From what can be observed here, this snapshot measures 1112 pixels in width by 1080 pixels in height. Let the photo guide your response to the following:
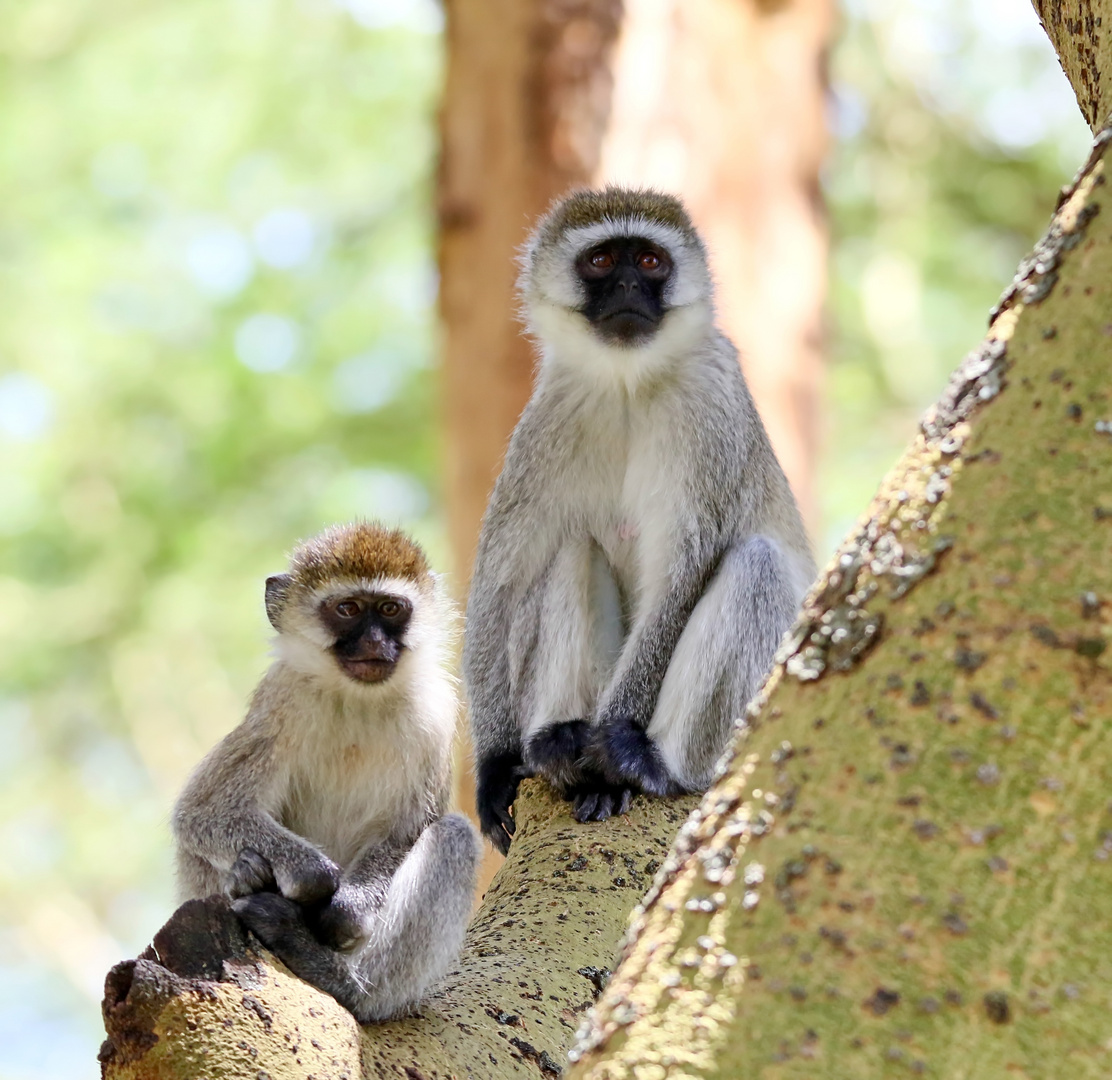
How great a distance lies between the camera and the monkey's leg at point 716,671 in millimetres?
4473

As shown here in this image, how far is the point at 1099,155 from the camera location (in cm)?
208

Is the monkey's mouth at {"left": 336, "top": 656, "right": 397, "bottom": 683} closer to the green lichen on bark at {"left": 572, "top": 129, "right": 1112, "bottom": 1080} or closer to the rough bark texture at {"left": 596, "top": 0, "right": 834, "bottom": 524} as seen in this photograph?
the green lichen on bark at {"left": 572, "top": 129, "right": 1112, "bottom": 1080}

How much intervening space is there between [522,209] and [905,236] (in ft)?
19.7

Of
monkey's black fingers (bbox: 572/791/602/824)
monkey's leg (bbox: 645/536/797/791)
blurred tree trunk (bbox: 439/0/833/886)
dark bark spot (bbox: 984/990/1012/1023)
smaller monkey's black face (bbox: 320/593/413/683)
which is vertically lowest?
dark bark spot (bbox: 984/990/1012/1023)

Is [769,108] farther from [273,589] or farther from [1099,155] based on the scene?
[1099,155]

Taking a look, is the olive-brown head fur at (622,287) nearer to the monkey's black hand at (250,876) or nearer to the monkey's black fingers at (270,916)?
the monkey's black hand at (250,876)

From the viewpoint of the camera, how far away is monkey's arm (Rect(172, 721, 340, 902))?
325 centimetres

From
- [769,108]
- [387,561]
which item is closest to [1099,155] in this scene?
[387,561]

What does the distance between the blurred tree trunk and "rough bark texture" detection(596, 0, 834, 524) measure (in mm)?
11

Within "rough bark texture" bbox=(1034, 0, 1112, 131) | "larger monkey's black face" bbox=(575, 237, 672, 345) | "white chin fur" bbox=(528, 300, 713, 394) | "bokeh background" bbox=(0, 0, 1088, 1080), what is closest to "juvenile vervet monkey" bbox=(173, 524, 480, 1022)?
"white chin fur" bbox=(528, 300, 713, 394)

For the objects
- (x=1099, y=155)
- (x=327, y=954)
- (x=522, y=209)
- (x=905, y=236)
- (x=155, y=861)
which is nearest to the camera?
(x=1099, y=155)

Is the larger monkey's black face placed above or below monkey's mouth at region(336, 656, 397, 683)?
above

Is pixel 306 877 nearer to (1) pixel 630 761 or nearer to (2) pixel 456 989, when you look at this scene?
(2) pixel 456 989

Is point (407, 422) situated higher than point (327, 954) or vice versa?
point (407, 422)
